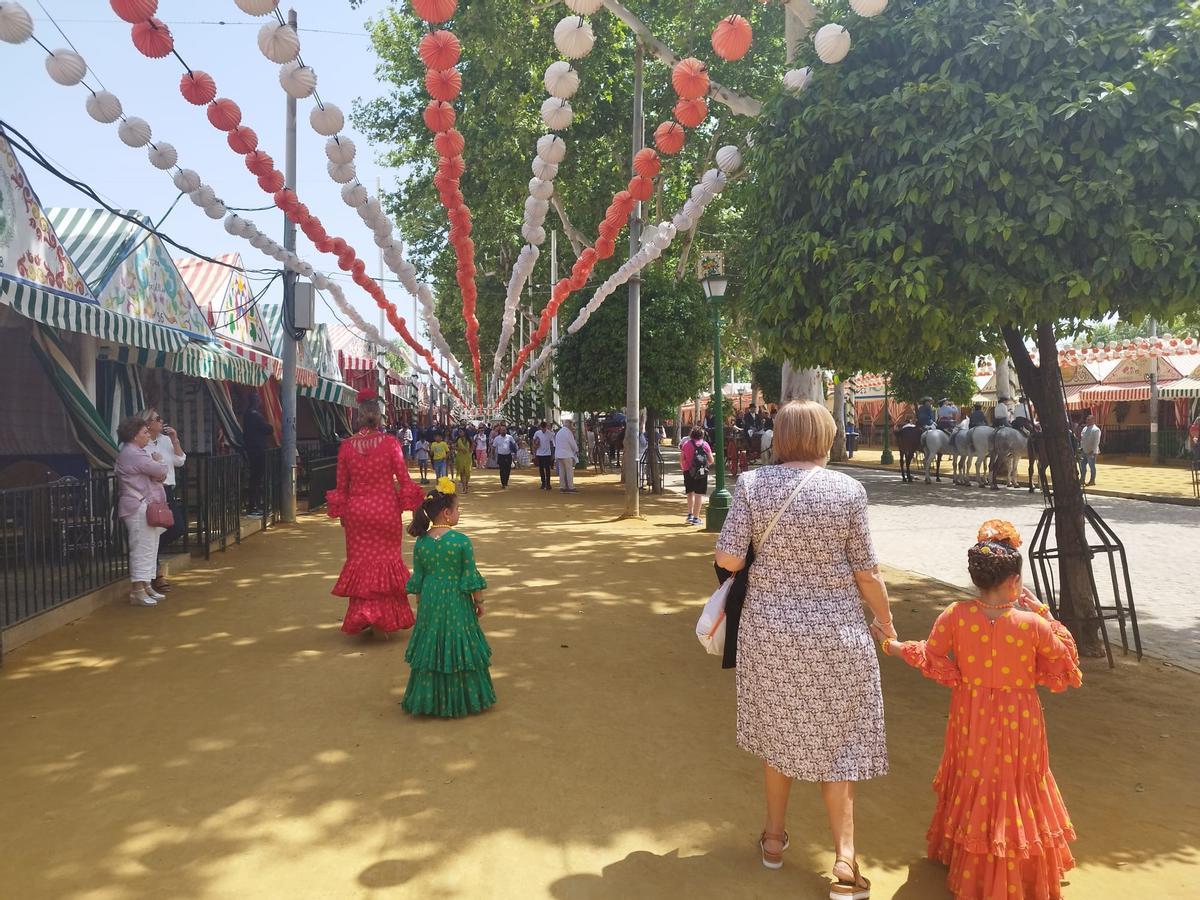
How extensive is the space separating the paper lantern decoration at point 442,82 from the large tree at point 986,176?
2.34 m

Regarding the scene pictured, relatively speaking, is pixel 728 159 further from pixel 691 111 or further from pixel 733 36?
pixel 733 36

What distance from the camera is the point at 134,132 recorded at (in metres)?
8.66

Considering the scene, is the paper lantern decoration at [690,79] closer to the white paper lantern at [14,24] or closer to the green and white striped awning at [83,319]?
the white paper lantern at [14,24]

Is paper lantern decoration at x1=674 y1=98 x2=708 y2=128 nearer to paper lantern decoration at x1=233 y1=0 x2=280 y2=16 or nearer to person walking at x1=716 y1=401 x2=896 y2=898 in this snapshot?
paper lantern decoration at x1=233 y1=0 x2=280 y2=16

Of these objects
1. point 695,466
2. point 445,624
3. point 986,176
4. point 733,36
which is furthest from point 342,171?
point 695,466

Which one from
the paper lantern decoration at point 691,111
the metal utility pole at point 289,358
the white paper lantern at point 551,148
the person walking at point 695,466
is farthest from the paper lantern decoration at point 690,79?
the metal utility pole at point 289,358

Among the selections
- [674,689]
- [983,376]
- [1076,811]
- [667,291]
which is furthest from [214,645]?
[983,376]

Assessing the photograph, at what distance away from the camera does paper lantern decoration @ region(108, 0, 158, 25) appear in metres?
5.54

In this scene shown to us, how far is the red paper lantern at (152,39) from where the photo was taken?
Result: 5730 millimetres

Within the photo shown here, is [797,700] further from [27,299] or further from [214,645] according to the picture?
[27,299]

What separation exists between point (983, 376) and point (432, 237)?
73.5 ft

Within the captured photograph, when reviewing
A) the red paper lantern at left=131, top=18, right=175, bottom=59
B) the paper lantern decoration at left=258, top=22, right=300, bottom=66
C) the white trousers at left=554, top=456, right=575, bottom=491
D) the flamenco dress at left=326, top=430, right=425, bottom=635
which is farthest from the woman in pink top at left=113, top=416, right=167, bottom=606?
the white trousers at left=554, top=456, right=575, bottom=491

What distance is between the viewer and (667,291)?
20312 mm

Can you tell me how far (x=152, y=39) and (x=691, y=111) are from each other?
164 inches
